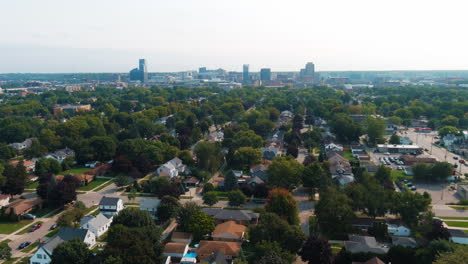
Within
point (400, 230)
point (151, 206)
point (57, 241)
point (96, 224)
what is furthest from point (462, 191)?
point (57, 241)

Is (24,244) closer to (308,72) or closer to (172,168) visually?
(172,168)

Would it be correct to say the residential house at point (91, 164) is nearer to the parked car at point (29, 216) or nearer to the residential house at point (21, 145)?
the residential house at point (21, 145)

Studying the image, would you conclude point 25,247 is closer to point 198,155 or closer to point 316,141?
point 198,155

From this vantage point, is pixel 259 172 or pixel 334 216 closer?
pixel 334 216

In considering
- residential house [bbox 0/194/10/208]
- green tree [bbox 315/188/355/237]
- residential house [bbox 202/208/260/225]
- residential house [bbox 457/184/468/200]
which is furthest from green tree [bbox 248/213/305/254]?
residential house [bbox 0/194/10/208]

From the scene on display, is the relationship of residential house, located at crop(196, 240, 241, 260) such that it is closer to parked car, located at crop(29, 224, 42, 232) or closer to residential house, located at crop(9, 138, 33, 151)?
parked car, located at crop(29, 224, 42, 232)

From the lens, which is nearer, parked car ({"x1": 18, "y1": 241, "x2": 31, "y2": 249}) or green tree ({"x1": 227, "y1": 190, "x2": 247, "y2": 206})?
parked car ({"x1": 18, "y1": 241, "x2": 31, "y2": 249})
